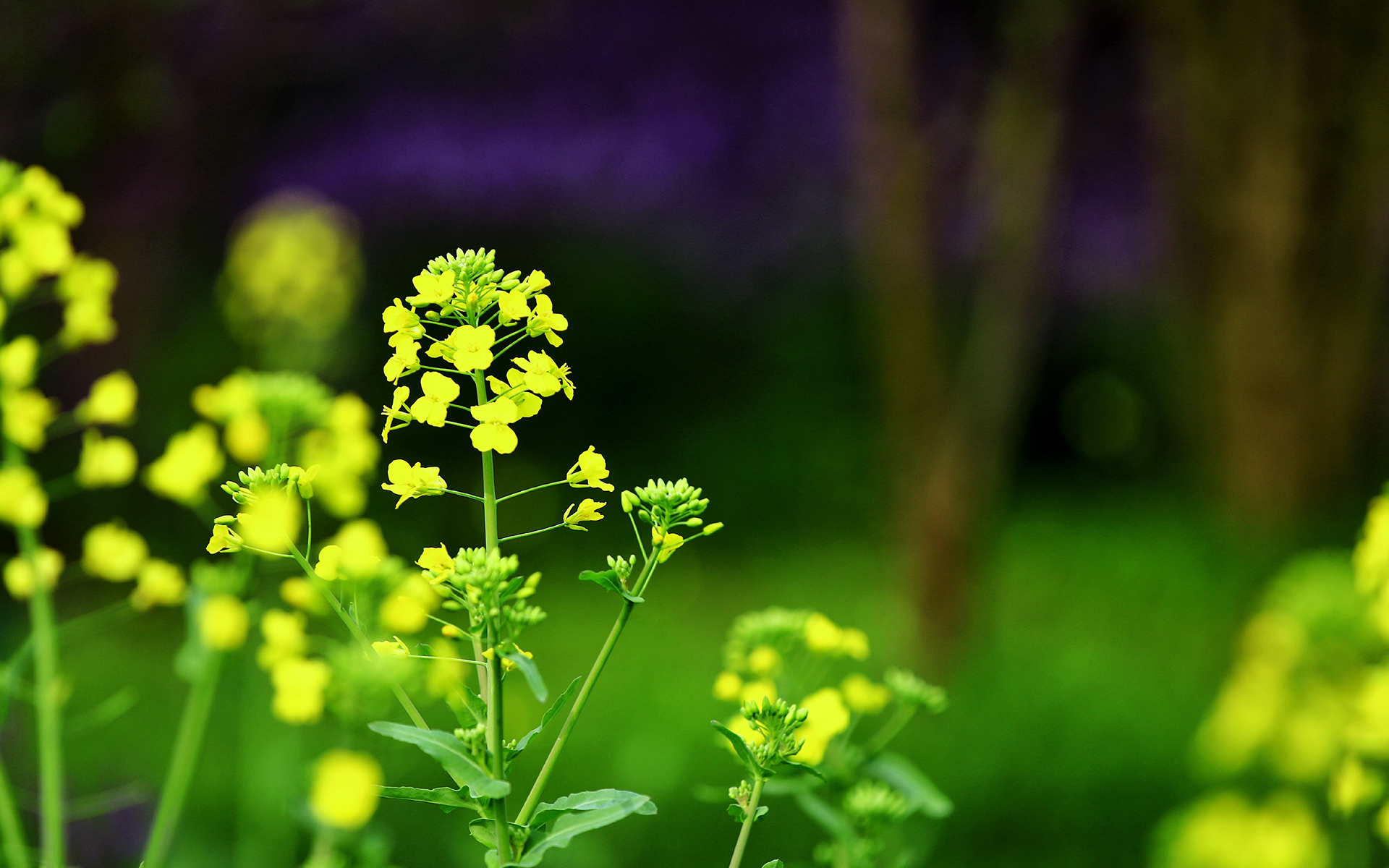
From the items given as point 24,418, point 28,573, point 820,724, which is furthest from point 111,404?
point 820,724

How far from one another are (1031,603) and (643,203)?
192 inches

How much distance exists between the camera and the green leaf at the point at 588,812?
2.23 ft

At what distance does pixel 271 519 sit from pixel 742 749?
1.20ft

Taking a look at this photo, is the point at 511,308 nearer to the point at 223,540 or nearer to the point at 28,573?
the point at 223,540

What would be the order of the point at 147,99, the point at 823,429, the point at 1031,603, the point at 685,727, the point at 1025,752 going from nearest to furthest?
the point at 1025,752 → the point at 685,727 → the point at 147,99 → the point at 1031,603 → the point at 823,429

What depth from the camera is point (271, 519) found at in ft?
2.36

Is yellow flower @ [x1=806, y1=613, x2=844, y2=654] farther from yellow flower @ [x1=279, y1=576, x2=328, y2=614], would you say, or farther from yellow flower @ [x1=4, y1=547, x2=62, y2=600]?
yellow flower @ [x1=4, y1=547, x2=62, y2=600]

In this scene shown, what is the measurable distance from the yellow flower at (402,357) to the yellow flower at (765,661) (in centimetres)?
43

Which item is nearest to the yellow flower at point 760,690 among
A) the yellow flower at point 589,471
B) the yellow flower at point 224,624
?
the yellow flower at point 589,471

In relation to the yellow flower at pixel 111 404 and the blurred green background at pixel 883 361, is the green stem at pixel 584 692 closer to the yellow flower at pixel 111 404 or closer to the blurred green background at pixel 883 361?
the blurred green background at pixel 883 361

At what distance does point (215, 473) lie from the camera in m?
1.11

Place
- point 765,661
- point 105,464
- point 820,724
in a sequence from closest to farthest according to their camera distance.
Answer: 1. point 820,724
2. point 765,661
3. point 105,464

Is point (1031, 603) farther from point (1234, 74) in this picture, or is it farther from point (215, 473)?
point (215, 473)

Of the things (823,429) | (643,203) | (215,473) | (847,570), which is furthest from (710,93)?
(215,473)
